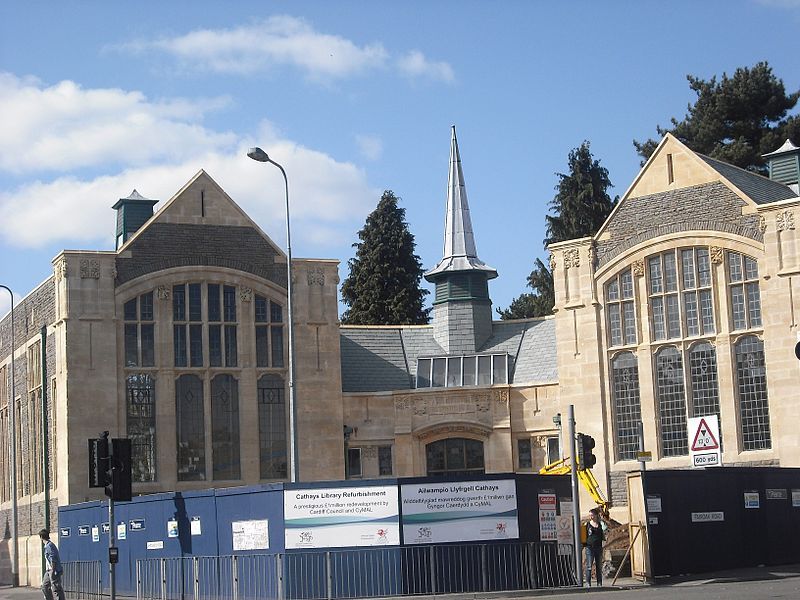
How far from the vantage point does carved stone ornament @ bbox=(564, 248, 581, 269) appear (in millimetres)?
44281

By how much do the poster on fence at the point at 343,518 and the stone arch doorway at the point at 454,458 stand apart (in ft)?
60.1

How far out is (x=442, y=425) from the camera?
1842 inches

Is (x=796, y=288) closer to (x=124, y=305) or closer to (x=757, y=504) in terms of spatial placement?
(x=757, y=504)

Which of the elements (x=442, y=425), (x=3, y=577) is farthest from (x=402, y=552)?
(x=3, y=577)

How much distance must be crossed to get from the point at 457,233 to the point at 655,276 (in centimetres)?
1091

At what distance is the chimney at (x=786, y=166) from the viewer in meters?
47.4

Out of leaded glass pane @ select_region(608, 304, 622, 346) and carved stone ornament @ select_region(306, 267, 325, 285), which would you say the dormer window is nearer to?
carved stone ornament @ select_region(306, 267, 325, 285)

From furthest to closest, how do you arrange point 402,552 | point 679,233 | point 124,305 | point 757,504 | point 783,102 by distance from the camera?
1. point 783,102
2. point 124,305
3. point 679,233
4. point 757,504
5. point 402,552

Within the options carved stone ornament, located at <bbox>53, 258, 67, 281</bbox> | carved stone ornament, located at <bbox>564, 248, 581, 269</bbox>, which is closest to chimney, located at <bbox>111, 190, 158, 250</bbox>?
carved stone ornament, located at <bbox>53, 258, 67, 281</bbox>

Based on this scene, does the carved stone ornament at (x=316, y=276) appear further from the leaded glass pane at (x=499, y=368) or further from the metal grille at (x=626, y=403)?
the metal grille at (x=626, y=403)

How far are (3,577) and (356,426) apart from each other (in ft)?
45.8

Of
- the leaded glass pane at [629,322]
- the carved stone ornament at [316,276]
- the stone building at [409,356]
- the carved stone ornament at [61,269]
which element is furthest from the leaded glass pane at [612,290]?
the carved stone ornament at [61,269]

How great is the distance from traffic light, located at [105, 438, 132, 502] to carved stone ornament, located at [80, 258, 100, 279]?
1867 cm

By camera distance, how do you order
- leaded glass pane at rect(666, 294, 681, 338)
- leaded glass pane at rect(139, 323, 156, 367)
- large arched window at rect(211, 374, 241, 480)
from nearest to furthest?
leaded glass pane at rect(666, 294, 681, 338), leaded glass pane at rect(139, 323, 156, 367), large arched window at rect(211, 374, 241, 480)
